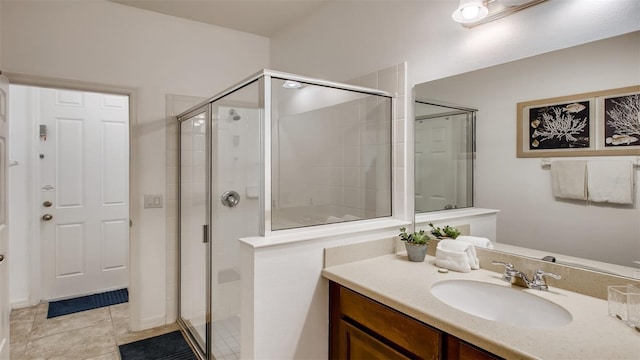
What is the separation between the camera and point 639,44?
1.13 meters

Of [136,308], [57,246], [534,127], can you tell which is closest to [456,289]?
[534,127]

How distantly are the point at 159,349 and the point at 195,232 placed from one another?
850 millimetres

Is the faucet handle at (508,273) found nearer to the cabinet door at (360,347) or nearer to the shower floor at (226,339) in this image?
the cabinet door at (360,347)

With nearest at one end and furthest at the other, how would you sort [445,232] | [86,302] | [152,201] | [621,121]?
1. [621,121]
2. [445,232]
3. [152,201]
4. [86,302]

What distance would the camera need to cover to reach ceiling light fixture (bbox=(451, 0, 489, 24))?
1488mm

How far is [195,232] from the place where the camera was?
243 cm

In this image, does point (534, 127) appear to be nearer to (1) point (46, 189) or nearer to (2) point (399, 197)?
(2) point (399, 197)

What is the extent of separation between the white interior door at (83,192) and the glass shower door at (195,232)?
125 centimetres

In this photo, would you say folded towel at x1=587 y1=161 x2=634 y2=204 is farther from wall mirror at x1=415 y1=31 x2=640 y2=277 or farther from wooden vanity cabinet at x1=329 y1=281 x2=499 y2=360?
wooden vanity cabinet at x1=329 y1=281 x2=499 y2=360

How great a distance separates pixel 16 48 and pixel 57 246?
6.20 feet

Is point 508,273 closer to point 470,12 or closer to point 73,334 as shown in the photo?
point 470,12

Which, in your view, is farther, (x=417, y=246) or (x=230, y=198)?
(x=230, y=198)

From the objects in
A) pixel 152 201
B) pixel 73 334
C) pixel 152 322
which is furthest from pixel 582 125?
pixel 73 334

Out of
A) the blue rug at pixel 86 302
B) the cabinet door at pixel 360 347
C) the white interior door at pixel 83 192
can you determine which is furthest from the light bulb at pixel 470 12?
the blue rug at pixel 86 302
